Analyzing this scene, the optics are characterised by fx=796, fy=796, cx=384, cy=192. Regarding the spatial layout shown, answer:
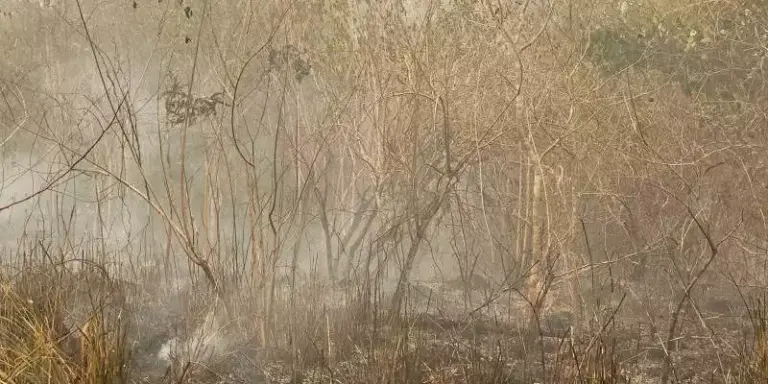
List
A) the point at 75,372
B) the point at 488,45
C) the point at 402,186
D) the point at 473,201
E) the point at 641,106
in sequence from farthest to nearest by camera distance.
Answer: the point at 473,201
the point at 641,106
the point at 402,186
the point at 488,45
the point at 75,372

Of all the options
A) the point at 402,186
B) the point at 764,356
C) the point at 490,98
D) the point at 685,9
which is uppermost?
the point at 685,9

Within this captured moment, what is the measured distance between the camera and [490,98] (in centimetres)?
788

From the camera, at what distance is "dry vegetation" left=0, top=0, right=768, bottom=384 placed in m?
5.40

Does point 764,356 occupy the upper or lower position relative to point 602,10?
lower

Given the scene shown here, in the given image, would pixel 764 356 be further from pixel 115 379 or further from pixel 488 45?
pixel 488 45

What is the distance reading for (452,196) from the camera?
794 cm

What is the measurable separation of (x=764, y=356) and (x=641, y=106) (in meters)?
5.43

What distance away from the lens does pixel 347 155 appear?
10000 millimetres

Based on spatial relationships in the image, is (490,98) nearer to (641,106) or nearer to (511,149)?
(511,149)

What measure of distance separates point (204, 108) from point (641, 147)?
437 centimetres

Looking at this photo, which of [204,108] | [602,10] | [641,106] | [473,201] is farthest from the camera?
[473,201]

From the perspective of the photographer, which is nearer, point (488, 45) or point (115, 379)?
point (115, 379)

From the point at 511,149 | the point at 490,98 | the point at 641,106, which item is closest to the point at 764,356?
the point at 490,98

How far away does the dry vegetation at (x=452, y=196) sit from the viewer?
540 centimetres
